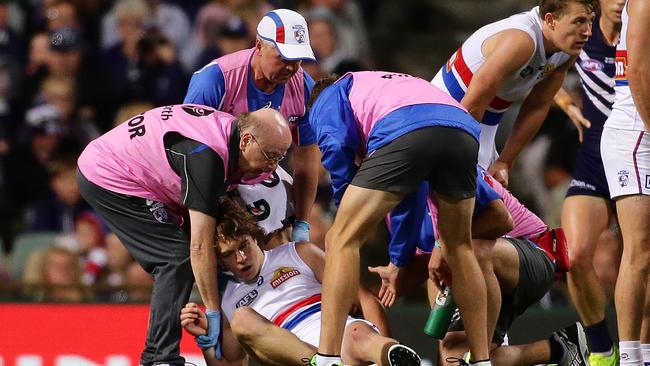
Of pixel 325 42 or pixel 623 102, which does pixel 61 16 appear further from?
pixel 623 102

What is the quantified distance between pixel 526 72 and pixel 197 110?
65.8 inches

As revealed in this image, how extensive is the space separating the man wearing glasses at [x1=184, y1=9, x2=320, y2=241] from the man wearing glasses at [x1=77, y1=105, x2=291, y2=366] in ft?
1.36

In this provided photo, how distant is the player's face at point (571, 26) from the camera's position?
20.9 ft

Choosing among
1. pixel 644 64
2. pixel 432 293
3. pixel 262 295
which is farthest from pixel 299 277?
pixel 644 64

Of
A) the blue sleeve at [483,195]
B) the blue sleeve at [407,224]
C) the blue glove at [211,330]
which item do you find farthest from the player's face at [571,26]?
the blue glove at [211,330]

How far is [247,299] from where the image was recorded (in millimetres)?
6195

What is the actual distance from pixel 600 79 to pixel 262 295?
218 centimetres

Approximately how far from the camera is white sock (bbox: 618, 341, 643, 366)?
5.86 meters

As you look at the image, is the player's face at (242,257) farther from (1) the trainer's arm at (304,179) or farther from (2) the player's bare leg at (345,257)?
(2) the player's bare leg at (345,257)

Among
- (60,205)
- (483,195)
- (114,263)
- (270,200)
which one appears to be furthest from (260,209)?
(60,205)

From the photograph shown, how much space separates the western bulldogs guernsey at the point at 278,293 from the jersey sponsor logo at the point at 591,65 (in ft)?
6.27

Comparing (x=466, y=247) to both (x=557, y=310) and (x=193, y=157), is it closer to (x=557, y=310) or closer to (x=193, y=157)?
(x=193, y=157)

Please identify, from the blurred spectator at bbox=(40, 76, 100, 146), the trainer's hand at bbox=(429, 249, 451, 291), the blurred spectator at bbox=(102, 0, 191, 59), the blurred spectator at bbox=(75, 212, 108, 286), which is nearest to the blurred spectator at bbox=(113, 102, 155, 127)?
the blurred spectator at bbox=(40, 76, 100, 146)

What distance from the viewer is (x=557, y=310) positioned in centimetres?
789
